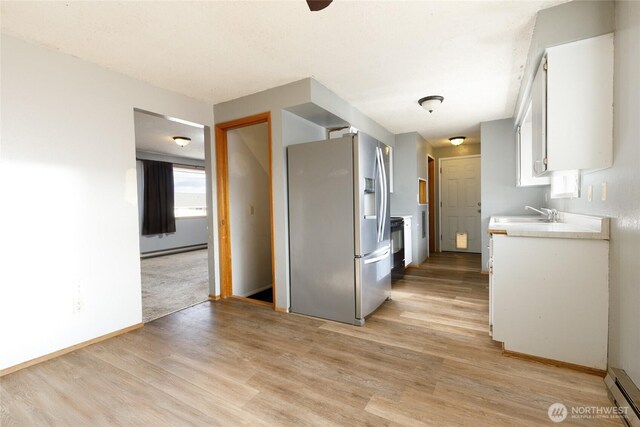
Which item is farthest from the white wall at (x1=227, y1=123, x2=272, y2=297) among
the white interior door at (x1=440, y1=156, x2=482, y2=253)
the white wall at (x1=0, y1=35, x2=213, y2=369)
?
the white interior door at (x1=440, y1=156, x2=482, y2=253)

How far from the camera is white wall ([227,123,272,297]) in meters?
3.67

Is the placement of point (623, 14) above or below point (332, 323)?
above

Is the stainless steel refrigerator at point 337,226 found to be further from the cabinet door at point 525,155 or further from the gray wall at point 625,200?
the cabinet door at point 525,155

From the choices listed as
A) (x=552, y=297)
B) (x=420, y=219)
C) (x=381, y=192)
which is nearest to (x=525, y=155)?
(x=381, y=192)

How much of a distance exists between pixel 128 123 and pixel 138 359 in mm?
2036

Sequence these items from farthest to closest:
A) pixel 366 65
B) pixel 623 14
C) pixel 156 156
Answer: pixel 156 156 < pixel 366 65 < pixel 623 14

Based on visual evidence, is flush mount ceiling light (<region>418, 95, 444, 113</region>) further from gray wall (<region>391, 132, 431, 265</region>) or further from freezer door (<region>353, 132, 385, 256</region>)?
gray wall (<region>391, 132, 431, 265</region>)

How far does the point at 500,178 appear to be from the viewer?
4.46 metres

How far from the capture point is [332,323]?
278cm

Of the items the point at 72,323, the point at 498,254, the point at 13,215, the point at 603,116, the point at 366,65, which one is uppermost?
the point at 366,65

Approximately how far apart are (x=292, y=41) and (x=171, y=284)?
3723 millimetres

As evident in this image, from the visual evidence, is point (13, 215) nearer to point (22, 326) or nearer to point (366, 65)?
point (22, 326)

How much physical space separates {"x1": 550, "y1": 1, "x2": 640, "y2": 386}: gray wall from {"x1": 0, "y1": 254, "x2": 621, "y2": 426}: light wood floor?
0.35 m

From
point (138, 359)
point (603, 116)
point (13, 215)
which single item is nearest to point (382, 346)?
point (138, 359)
